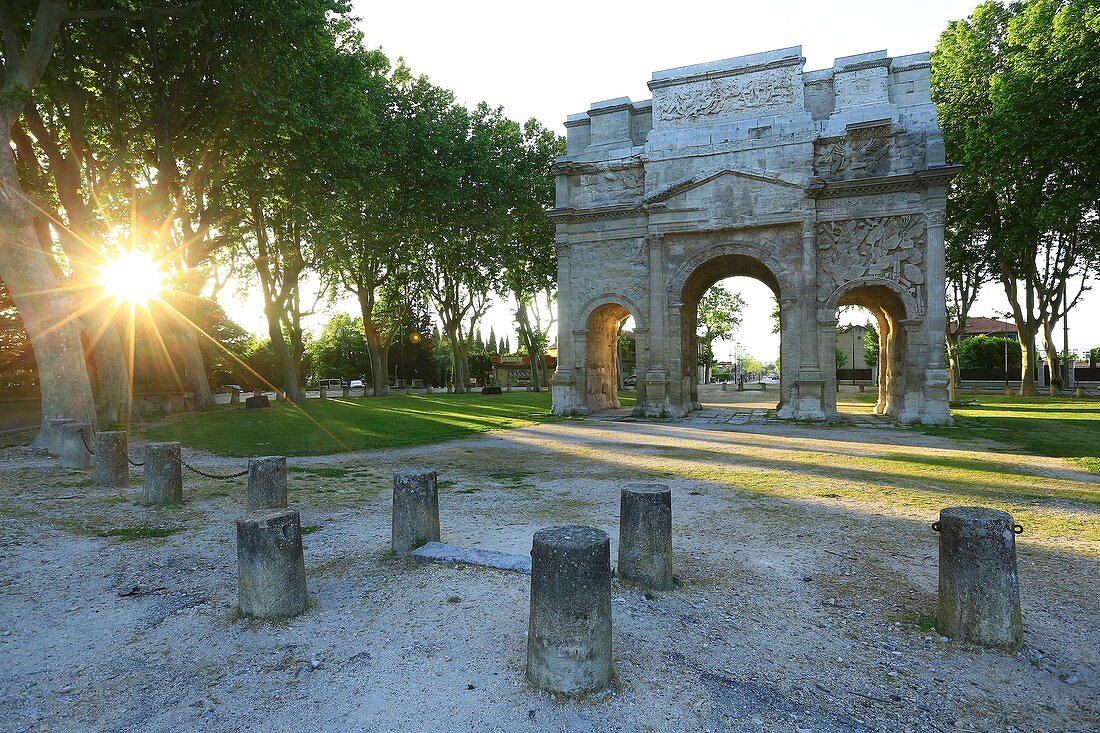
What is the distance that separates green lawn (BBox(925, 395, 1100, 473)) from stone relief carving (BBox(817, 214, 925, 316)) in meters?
4.10

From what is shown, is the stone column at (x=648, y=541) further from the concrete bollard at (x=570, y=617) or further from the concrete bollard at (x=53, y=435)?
the concrete bollard at (x=53, y=435)

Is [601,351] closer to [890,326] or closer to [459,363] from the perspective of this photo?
[890,326]

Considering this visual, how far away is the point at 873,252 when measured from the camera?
1767cm

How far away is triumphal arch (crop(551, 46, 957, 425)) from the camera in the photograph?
681 inches

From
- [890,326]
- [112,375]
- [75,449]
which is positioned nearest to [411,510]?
[75,449]

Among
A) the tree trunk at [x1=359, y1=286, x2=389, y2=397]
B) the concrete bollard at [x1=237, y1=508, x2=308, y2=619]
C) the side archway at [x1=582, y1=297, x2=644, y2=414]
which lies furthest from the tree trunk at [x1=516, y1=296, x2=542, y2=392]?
the concrete bollard at [x1=237, y1=508, x2=308, y2=619]

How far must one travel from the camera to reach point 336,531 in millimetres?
6223

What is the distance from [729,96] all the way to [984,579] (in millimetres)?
19698

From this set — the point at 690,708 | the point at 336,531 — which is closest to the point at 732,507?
the point at 690,708

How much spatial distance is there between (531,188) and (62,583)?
2687cm

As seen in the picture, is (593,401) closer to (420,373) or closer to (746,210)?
(746,210)

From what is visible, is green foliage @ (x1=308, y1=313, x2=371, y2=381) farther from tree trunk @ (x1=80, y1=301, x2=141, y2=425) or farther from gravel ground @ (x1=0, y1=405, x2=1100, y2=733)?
gravel ground @ (x1=0, y1=405, x2=1100, y2=733)

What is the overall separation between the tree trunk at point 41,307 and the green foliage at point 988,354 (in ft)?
191

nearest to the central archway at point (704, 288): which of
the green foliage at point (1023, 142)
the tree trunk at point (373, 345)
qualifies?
the green foliage at point (1023, 142)
